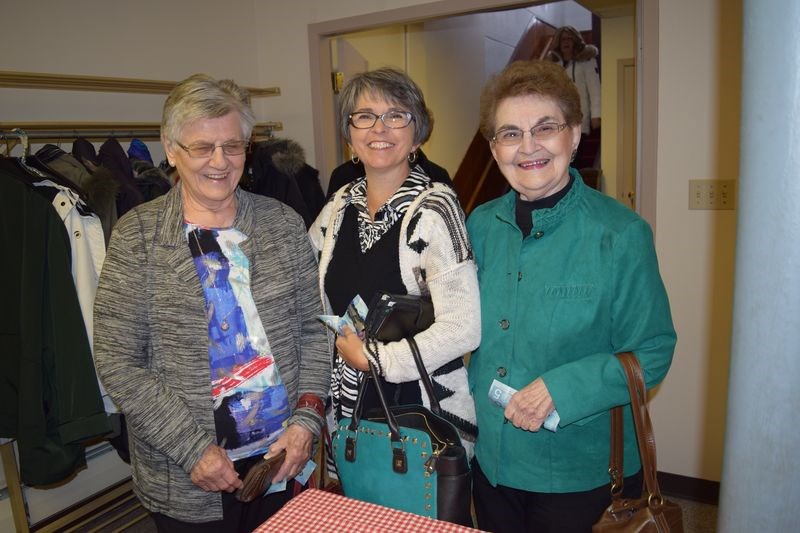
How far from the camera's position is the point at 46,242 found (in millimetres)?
2164

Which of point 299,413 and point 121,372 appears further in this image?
point 299,413

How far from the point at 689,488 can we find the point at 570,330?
2038 millimetres

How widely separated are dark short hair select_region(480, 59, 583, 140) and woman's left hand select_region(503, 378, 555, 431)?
0.57 metres

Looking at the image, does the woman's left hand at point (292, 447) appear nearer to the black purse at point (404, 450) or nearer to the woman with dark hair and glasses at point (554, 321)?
the black purse at point (404, 450)

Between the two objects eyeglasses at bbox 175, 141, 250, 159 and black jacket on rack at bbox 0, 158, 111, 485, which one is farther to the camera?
black jacket on rack at bbox 0, 158, 111, 485

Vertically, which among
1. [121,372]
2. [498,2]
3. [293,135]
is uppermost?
[498,2]

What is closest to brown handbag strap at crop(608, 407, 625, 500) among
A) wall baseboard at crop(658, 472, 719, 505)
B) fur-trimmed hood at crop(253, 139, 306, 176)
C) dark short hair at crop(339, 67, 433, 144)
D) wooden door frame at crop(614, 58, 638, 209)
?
dark short hair at crop(339, 67, 433, 144)

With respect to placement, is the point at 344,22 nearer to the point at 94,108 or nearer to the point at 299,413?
the point at 94,108

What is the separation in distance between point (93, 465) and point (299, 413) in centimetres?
189

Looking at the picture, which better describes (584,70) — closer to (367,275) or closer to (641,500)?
(367,275)

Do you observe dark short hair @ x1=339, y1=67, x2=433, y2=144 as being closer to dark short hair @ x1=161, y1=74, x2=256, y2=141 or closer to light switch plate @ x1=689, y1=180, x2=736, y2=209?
dark short hair @ x1=161, y1=74, x2=256, y2=141

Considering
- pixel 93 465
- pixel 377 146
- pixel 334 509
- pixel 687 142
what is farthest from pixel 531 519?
pixel 93 465

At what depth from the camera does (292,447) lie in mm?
1430

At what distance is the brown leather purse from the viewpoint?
112cm
